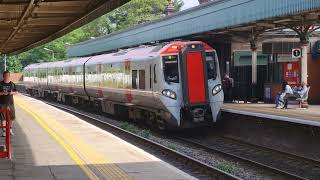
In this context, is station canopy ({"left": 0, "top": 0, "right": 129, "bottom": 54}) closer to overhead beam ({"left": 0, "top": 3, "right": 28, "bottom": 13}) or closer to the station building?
overhead beam ({"left": 0, "top": 3, "right": 28, "bottom": 13})

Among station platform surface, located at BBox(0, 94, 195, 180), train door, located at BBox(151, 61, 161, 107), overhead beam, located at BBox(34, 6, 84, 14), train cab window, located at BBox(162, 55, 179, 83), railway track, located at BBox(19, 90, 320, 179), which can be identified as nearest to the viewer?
station platform surface, located at BBox(0, 94, 195, 180)

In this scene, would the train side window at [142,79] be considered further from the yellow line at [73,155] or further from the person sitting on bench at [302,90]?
the person sitting on bench at [302,90]

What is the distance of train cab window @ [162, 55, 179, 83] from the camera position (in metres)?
17.9

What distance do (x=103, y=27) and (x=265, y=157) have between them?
3277 inches

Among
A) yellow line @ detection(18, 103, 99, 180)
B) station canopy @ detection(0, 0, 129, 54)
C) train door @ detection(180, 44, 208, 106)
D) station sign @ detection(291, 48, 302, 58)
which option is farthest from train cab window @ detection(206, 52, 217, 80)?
station sign @ detection(291, 48, 302, 58)

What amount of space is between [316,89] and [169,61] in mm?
12095

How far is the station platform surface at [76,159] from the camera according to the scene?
9.28m

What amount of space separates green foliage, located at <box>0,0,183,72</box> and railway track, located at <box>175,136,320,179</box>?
70563 mm

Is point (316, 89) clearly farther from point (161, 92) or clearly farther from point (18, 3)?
point (18, 3)

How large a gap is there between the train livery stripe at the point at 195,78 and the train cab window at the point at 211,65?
1.23 feet

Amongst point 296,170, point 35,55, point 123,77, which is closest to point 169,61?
point 123,77

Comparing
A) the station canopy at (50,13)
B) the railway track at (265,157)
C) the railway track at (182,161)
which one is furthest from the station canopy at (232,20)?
the station canopy at (50,13)

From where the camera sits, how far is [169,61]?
1800 centimetres

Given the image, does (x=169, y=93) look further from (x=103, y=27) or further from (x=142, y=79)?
(x=103, y=27)
